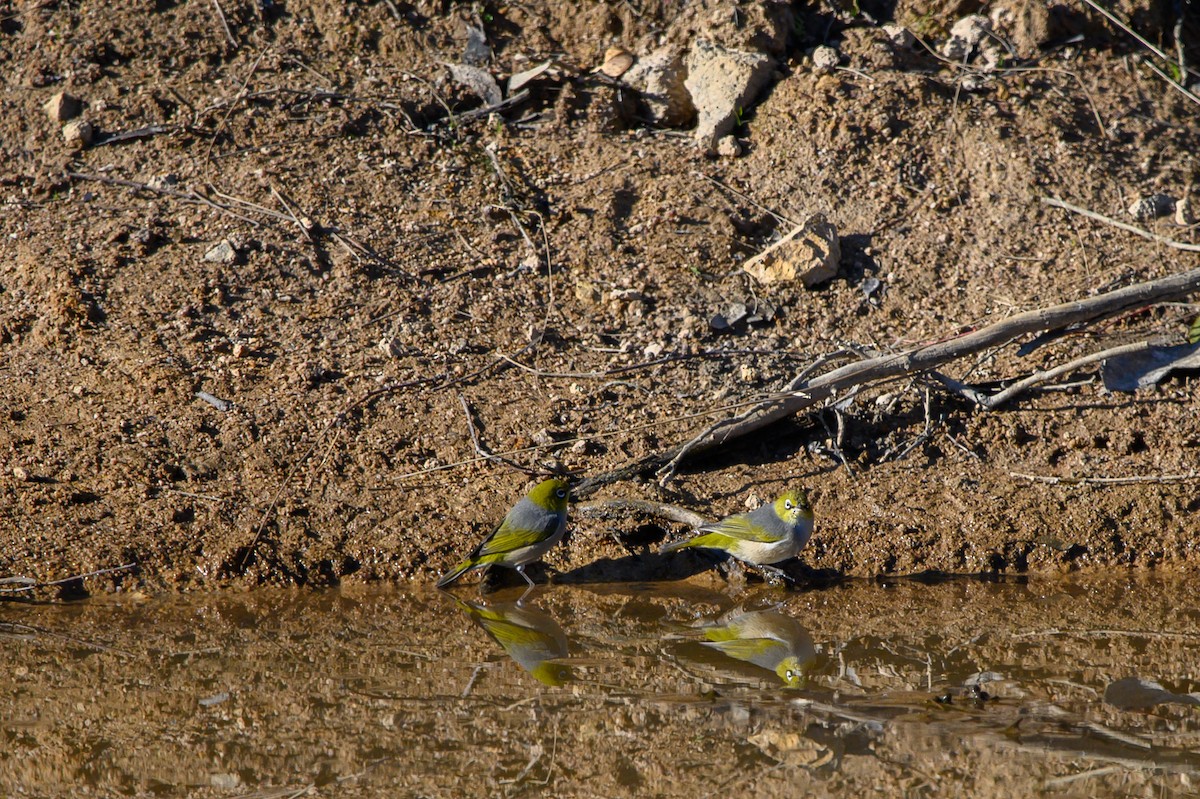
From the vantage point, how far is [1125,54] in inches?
350

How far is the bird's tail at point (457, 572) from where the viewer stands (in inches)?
224

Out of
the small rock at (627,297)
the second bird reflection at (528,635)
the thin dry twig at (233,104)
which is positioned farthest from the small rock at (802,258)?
the thin dry twig at (233,104)

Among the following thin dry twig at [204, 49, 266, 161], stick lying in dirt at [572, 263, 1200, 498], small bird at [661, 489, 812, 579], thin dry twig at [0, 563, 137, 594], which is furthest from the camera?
thin dry twig at [204, 49, 266, 161]

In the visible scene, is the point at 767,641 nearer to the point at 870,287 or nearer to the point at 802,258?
the point at 802,258

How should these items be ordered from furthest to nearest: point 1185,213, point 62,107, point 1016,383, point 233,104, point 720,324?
1. point 233,104
2. point 62,107
3. point 1185,213
4. point 720,324
5. point 1016,383

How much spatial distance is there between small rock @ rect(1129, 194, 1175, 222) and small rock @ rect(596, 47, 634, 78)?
149 inches

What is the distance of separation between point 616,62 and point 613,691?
5620 mm

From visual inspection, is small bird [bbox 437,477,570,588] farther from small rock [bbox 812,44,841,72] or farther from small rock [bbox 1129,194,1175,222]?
small rock [bbox 1129,194,1175,222]

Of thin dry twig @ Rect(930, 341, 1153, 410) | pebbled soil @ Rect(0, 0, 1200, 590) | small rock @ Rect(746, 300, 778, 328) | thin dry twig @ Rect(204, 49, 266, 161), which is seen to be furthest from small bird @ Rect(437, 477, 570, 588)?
thin dry twig @ Rect(204, 49, 266, 161)

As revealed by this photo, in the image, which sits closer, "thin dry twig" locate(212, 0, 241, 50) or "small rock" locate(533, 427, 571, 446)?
"small rock" locate(533, 427, 571, 446)

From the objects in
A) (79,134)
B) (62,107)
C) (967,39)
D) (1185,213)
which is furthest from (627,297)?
(62,107)

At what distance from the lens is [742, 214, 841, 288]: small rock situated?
24.5 ft

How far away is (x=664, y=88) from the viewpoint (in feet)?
28.2

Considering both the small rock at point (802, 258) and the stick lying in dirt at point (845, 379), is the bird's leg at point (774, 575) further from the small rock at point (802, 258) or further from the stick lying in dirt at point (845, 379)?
the small rock at point (802, 258)
